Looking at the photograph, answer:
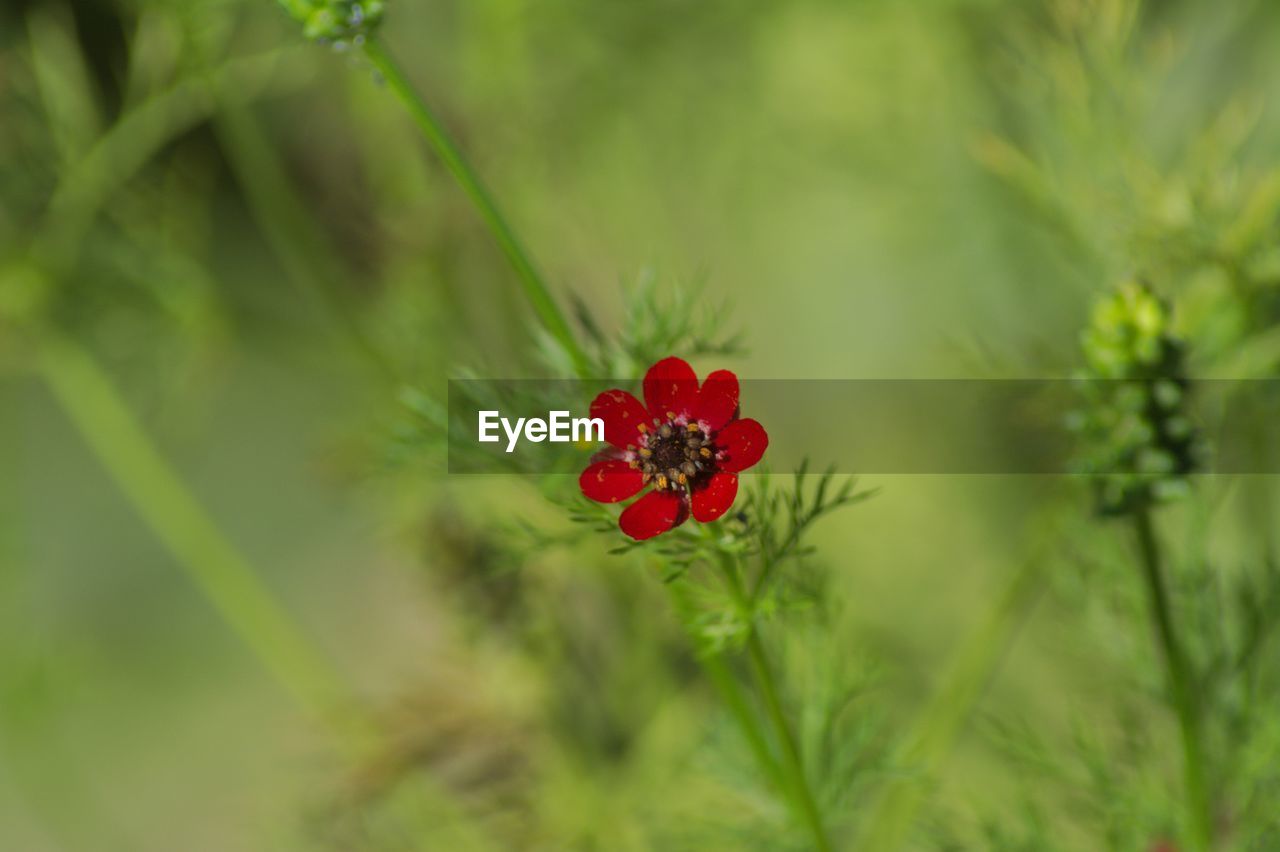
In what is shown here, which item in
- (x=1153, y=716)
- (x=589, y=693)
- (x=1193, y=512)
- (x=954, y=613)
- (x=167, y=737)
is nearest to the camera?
(x=1193, y=512)

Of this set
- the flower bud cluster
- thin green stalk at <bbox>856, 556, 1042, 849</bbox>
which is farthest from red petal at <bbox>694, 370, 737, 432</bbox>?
thin green stalk at <bbox>856, 556, 1042, 849</bbox>

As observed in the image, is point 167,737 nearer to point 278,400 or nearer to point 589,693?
point 278,400

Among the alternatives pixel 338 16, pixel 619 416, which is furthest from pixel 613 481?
pixel 338 16

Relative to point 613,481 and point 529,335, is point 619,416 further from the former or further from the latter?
point 529,335

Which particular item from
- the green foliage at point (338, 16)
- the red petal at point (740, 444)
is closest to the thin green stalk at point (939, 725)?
the red petal at point (740, 444)

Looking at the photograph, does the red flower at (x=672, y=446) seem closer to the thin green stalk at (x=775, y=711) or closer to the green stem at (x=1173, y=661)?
the thin green stalk at (x=775, y=711)

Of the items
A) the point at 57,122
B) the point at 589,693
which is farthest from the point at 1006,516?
the point at 57,122

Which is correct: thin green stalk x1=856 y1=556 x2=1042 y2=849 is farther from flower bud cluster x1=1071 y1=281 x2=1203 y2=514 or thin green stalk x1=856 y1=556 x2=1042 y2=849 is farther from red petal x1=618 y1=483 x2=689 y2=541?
red petal x1=618 y1=483 x2=689 y2=541
